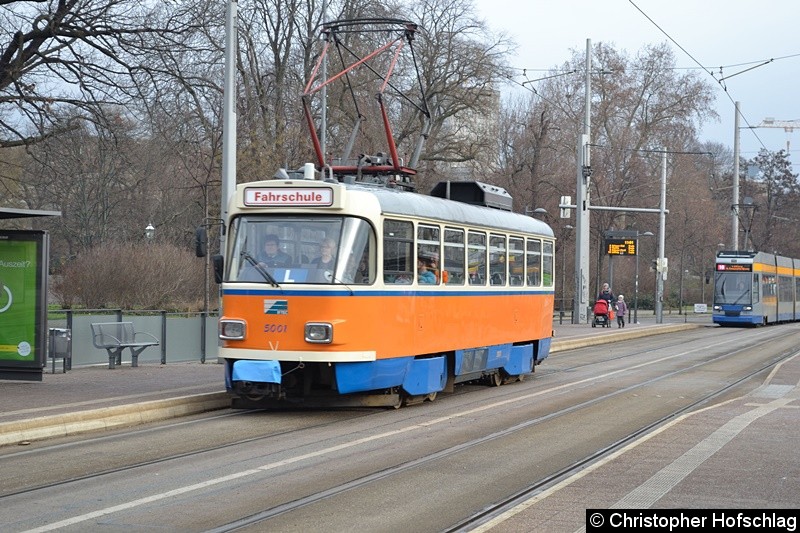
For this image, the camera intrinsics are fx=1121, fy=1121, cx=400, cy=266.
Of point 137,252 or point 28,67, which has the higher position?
point 28,67

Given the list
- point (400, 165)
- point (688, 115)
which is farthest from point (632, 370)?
point (688, 115)

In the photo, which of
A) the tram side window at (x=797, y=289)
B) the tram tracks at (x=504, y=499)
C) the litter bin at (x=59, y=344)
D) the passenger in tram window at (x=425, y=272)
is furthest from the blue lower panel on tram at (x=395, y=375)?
the tram side window at (x=797, y=289)

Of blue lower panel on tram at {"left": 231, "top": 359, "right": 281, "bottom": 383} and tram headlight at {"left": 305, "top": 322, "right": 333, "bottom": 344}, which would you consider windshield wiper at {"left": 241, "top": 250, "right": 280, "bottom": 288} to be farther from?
blue lower panel on tram at {"left": 231, "top": 359, "right": 281, "bottom": 383}

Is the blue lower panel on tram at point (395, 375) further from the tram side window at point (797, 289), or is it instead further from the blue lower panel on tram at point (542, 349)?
the tram side window at point (797, 289)

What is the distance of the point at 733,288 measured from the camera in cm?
5444

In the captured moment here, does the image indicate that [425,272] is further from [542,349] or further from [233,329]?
[542,349]

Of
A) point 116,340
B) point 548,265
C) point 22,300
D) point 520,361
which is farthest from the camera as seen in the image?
point 548,265

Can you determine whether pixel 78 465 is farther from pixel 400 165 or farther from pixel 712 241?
pixel 712 241

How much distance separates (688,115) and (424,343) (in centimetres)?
5389

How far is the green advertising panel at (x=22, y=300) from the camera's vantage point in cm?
1653

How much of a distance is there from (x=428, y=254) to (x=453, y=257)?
95cm

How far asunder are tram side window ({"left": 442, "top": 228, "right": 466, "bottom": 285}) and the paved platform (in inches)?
147

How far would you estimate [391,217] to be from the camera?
1509 centimetres

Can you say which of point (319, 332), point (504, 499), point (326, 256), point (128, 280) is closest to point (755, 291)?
point (128, 280)
